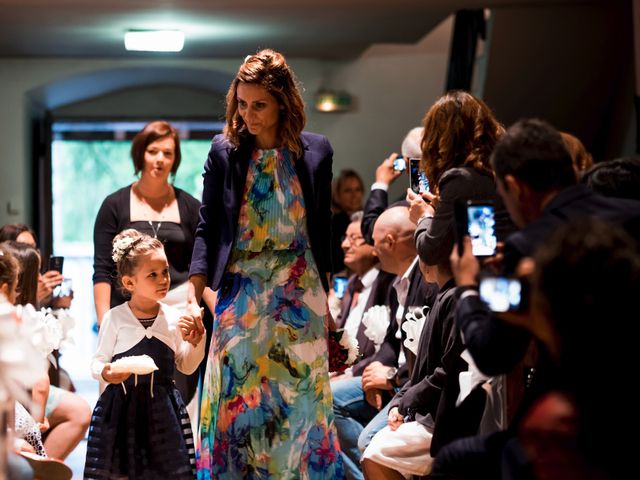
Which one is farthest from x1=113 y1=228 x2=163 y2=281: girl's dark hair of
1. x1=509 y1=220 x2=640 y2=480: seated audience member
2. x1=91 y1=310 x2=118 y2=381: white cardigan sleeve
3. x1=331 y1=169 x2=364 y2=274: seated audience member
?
x1=331 y1=169 x2=364 y2=274: seated audience member

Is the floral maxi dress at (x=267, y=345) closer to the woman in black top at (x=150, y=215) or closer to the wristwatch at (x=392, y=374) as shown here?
the wristwatch at (x=392, y=374)

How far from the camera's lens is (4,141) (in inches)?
348

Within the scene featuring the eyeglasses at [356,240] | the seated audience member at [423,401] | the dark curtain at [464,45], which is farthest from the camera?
the dark curtain at [464,45]

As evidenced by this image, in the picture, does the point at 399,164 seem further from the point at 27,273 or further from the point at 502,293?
the point at 502,293

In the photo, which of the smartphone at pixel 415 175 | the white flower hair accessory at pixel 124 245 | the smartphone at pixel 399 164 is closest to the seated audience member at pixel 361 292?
the smartphone at pixel 399 164

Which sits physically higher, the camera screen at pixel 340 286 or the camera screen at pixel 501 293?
the camera screen at pixel 501 293

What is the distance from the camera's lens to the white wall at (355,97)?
347 inches

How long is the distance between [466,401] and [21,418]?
1411 mm

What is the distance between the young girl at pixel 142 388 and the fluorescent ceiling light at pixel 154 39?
4.02 meters

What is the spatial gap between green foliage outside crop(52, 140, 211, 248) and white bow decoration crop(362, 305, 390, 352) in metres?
5.98

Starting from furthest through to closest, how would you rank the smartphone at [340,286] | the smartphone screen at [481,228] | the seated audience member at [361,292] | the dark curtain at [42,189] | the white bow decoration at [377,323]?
the dark curtain at [42,189]
the smartphone at [340,286]
the seated audience member at [361,292]
the white bow decoration at [377,323]
the smartphone screen at [481,228]

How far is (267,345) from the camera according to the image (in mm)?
3104

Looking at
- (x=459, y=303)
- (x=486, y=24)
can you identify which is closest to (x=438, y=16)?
(x=486, y=24)

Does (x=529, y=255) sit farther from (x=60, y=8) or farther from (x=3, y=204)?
(x=3, y=204)
